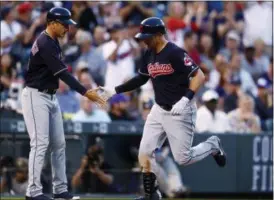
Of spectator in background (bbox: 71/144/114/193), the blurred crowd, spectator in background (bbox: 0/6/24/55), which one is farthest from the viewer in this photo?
spectator in background (bbox: 0/6/24/55)

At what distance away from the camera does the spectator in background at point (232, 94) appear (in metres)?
15.2

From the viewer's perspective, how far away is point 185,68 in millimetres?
9555

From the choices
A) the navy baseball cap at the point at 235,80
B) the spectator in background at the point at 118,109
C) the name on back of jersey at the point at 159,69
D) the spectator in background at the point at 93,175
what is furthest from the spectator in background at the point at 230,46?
the name on back of jersey at the point at 159,69

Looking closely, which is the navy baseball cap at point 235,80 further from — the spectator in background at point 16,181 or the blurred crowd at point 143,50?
the spectator in background at point 16,181

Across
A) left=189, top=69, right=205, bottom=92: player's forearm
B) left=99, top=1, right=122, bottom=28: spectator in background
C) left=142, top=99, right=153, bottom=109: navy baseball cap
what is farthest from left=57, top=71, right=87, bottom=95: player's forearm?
left=99, top=1, right=122, bottom=28: spectator in background

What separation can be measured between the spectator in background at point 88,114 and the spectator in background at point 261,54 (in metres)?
4.84

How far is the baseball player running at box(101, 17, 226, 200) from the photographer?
9523mm

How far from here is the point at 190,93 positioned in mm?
9469

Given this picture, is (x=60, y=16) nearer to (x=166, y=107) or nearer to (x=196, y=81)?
(x=166, y=107)

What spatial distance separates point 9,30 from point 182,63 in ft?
21.1

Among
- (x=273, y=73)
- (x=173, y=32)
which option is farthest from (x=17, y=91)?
(x=273, y=73)

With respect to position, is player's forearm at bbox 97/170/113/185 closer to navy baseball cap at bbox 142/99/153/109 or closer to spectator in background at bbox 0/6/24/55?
navy baseball cap at bbox 142/99/153/109

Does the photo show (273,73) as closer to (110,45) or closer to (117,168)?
(110,45)

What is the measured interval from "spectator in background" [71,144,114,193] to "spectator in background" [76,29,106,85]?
2347mm
